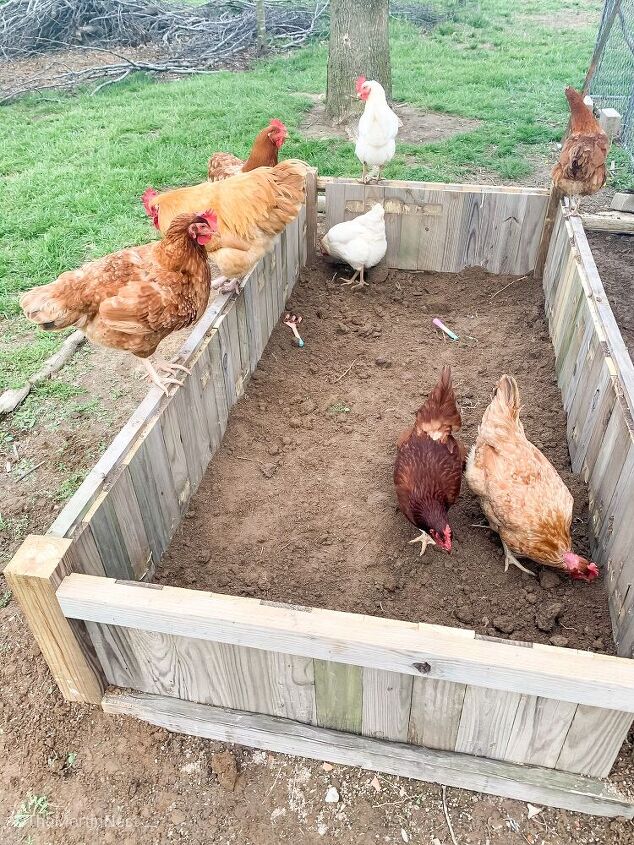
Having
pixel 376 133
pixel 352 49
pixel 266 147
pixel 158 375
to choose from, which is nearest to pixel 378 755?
pixel 158 375

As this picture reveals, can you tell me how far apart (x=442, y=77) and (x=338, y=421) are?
8.32m

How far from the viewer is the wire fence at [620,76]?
682 centimetres

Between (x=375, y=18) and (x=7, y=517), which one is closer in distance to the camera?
(x=7, y=517)

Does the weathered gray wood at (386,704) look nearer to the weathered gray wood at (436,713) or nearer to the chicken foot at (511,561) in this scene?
the weathered gray wood at (436,713)

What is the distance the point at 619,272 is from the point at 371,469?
9.27 ft

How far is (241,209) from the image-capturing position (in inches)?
129

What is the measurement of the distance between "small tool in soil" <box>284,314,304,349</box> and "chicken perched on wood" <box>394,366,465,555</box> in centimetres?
138

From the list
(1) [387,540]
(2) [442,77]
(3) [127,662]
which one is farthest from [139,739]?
(2) [442,77]

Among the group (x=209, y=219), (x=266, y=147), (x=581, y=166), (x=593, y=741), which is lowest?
(x=593, y=741)

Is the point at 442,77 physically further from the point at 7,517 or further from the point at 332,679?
the point at 332,679

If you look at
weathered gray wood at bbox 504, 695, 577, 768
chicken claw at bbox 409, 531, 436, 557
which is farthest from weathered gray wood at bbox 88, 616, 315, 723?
chicken claw at bbox 409, 531, 436, 557

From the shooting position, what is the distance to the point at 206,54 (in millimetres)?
11102

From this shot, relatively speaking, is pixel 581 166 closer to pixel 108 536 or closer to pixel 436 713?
pixel 436 713

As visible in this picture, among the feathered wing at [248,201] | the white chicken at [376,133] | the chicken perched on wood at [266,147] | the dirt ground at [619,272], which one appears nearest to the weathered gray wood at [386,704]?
the feathered wing at [248,201]
